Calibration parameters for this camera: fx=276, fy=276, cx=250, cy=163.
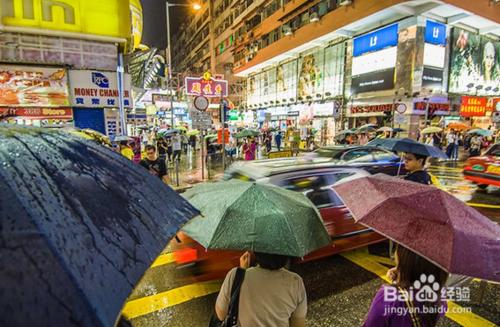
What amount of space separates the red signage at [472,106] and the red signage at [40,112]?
2601 centimetres

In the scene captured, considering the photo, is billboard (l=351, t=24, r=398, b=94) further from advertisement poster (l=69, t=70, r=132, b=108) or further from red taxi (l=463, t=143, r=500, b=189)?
advertisement poster (l=69, t=70, r=132, b=108)

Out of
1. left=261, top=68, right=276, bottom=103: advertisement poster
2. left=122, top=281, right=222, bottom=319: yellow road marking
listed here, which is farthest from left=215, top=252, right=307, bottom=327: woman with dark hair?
left=261, top=68, right=276, bottom=103: advertisement poster

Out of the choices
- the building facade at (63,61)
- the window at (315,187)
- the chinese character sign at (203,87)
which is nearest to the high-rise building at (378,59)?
the chinese character sign at (203,87)

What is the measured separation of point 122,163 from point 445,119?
95.3 feet

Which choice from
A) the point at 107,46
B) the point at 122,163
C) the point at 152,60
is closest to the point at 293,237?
the point at 122,163

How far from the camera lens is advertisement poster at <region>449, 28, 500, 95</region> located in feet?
72.8

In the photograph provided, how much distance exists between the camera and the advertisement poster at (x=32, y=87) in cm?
948

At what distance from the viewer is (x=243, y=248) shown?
2100 millimetres

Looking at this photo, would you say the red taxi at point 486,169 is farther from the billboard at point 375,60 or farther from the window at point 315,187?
the billboard at point 375,60

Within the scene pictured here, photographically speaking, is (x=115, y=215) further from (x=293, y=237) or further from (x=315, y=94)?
(x=315, y=94)

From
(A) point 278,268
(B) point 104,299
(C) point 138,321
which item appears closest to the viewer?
(B) point 104,299

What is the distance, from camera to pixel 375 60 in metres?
22.8

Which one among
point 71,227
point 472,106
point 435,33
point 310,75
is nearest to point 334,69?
point 310,75

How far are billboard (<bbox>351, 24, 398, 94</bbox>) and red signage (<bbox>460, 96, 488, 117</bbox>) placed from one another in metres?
5.70
